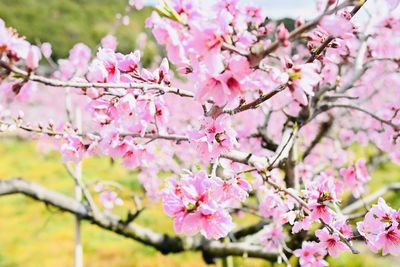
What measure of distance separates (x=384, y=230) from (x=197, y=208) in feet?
2.32

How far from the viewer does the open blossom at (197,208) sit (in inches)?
51.5

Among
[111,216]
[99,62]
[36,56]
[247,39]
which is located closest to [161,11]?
[36,56]

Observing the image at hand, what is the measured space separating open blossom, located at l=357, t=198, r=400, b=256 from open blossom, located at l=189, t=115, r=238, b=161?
569 mm

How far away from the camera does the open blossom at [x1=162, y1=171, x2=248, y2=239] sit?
51.5 inches

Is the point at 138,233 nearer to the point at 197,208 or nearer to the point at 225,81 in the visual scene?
the point at 197,208

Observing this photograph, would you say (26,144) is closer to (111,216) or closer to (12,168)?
(12,168)

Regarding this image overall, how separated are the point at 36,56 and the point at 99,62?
1.06ft

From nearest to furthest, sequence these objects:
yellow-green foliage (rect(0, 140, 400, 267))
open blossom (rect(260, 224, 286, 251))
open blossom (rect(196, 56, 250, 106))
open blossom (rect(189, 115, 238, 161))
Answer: open blossom (rect(196, 56, 250, 106)) < open blossom (rect(189, 115, 238, 161)) < open blossom (rect(260, 224, 286, 251)) < yellow-green foliage (rect(0, 140, 400, 267))

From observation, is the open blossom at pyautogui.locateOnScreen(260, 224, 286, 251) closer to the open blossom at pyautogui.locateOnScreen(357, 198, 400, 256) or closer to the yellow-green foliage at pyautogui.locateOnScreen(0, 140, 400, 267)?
the open blossom at pyautogui.locateOnScreen(357, 198, 400, 256)

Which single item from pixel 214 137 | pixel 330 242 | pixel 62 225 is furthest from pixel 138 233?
pixel 62 225

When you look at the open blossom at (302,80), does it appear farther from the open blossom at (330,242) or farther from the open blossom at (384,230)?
the open blossom at (330,242)

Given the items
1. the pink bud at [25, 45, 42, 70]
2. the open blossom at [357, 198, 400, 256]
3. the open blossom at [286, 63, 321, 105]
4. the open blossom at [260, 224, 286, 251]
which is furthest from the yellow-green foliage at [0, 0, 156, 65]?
the open blossom at [286, 63, 321, 105]

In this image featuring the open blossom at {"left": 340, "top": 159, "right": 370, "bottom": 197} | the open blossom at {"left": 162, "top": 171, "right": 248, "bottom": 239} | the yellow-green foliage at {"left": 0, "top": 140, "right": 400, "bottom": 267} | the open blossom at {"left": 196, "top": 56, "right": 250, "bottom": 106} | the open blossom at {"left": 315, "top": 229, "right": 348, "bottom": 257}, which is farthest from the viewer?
the yellow-green foliage at {"left": 0, "top": 140, "right": 400, "bottom": 267}

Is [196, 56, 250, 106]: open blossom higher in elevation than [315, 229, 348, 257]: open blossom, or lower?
higher
